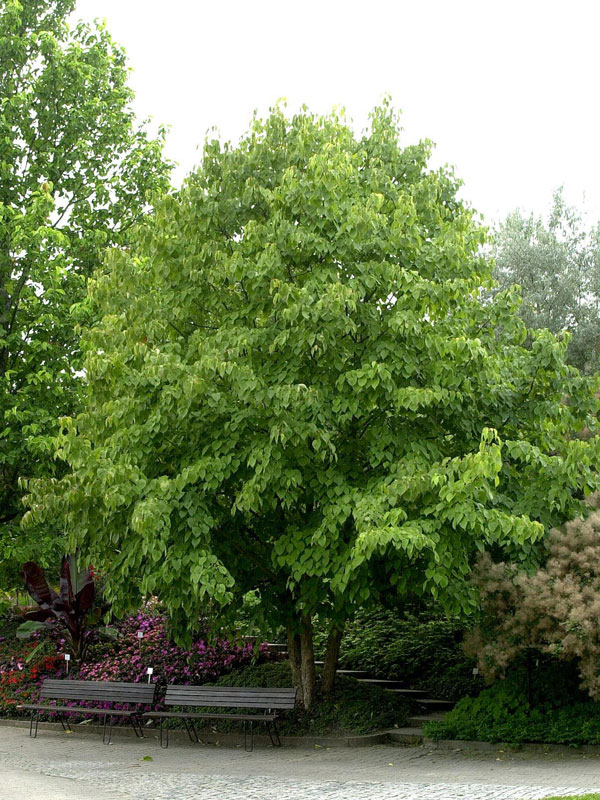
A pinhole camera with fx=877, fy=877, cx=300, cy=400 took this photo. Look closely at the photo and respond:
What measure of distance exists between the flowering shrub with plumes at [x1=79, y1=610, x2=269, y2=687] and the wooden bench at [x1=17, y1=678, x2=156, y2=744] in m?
0.83

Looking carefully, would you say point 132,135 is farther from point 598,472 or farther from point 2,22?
point 598,472

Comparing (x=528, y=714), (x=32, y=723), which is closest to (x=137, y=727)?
(x=32, y=723)

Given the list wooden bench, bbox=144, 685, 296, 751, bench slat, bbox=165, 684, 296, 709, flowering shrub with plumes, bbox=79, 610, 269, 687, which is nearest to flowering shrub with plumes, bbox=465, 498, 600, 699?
bench slat, bbox=165, 684, 296, 709

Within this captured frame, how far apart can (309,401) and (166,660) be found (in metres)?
7.04

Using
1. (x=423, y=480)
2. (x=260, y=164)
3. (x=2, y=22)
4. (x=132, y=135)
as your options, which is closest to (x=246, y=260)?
(x=260, y=164)

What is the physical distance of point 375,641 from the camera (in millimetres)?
16578

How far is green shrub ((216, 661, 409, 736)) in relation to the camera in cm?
1232

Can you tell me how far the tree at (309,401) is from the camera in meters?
10.4

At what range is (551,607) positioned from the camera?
999cm

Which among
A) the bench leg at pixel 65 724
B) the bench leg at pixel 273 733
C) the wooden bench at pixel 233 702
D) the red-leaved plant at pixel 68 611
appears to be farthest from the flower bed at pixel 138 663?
the bench leg at pixel 273 733

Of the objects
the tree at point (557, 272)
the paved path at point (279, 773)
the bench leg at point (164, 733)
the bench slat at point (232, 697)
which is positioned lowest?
the paved path at point (279, 773)

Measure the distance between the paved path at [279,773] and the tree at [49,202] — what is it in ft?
17.5

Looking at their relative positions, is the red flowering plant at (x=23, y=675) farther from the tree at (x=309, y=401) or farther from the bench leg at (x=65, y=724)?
the tree at (x=309, y=401)

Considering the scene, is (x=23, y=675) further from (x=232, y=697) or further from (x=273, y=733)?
(x=273, y=733)
